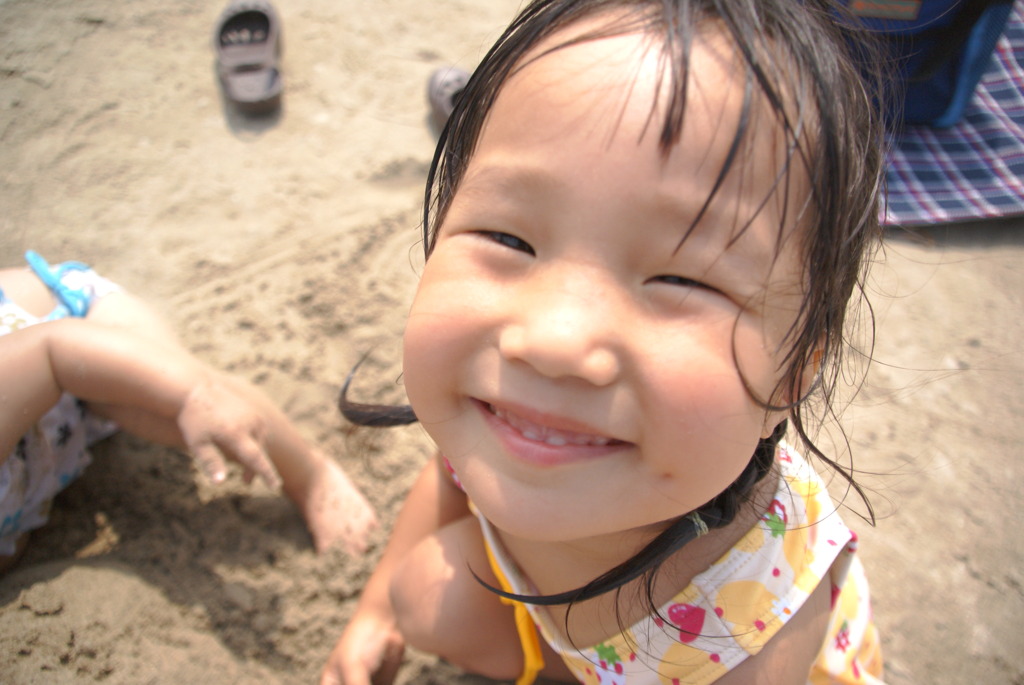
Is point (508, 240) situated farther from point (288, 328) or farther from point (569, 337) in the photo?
point (288, 328)

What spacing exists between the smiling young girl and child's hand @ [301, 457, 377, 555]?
0.62 metres

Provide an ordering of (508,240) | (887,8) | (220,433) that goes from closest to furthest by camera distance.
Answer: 1. (508,240)
2. (220,433)
3. (887,8)

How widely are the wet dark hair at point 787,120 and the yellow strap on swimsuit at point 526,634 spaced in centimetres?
21

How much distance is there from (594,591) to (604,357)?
37 cm

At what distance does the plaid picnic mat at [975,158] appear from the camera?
2.13m

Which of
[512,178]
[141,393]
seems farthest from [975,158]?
[141,393]

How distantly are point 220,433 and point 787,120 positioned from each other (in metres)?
0.99

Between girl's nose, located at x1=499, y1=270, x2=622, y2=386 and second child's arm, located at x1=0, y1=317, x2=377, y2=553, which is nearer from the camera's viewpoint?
girl's nose, located at x1=499, y1=270, x2=622, y2=386

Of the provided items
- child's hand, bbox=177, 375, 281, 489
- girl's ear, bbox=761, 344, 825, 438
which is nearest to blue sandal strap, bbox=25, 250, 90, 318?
child's hand, bbox=177, 375, 281, 489

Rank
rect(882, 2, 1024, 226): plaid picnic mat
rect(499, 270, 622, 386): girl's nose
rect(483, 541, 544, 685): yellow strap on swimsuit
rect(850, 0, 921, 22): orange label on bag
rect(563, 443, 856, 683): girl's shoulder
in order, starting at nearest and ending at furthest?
rect(499, 270, 622, 386): girl's nose → rect(563, 443, 856, 683): girl's shoulder → rect(483, 541, 544, 685): yellow strap on swimsuit → rect(850, 0, 921, 22): orange label on bag → rect(882, 2, 1024, 226): plaid picnic mat

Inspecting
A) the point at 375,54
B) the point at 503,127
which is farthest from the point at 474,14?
the point at 503,127

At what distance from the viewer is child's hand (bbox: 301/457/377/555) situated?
1.41 m

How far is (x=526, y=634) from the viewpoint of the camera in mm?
1120

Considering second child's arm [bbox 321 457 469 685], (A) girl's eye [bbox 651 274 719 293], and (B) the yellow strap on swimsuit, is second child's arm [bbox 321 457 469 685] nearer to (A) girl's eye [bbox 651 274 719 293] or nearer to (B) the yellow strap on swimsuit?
(B) the yellow strap on swimsuit
